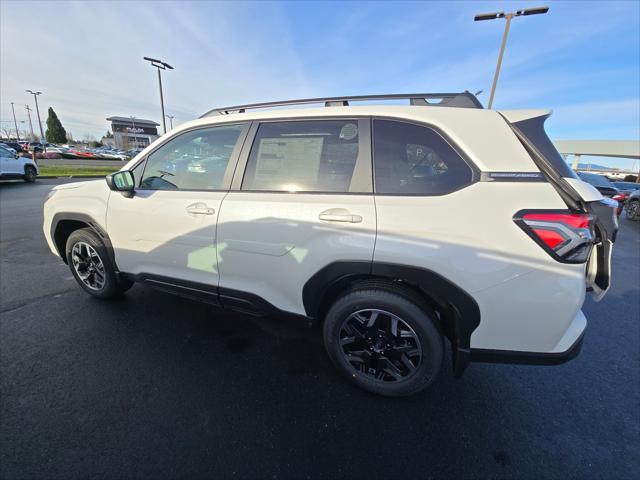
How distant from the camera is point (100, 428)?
1.81 m

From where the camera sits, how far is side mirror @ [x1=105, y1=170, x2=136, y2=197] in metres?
2.57

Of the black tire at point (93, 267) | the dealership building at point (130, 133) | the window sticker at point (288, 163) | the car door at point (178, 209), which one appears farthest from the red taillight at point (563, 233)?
the dealership building at point (130, 133)

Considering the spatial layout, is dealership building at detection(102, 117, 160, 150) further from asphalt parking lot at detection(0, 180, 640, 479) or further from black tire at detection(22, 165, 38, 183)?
asphalt parking lot at detection(0, 180, 640, 479)

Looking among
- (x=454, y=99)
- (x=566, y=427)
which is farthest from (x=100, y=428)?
(x=454, y=99)

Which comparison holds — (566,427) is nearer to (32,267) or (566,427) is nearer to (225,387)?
(225,387)

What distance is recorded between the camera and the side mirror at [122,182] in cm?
257

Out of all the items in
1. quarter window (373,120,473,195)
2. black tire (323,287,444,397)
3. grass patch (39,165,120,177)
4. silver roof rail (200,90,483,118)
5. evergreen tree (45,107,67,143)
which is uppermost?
evergreen tree (45,107,67,143)

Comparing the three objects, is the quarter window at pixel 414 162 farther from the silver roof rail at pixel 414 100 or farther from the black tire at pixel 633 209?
the black tire at pixel 633 209

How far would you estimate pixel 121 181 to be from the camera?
2598mm

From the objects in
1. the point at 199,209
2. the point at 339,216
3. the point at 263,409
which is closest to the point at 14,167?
the point at 199,209

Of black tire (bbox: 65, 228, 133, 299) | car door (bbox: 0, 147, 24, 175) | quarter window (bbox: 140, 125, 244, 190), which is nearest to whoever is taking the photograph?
quarter window (bbox: 140, 125, 244, 190)

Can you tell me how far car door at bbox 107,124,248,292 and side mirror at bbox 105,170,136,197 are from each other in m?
0.09

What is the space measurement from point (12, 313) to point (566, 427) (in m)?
4.92

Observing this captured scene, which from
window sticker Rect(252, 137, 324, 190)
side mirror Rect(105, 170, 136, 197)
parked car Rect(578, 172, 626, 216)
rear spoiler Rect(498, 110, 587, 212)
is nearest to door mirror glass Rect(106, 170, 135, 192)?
side mirror Rect(105, 170, 136, 197)
